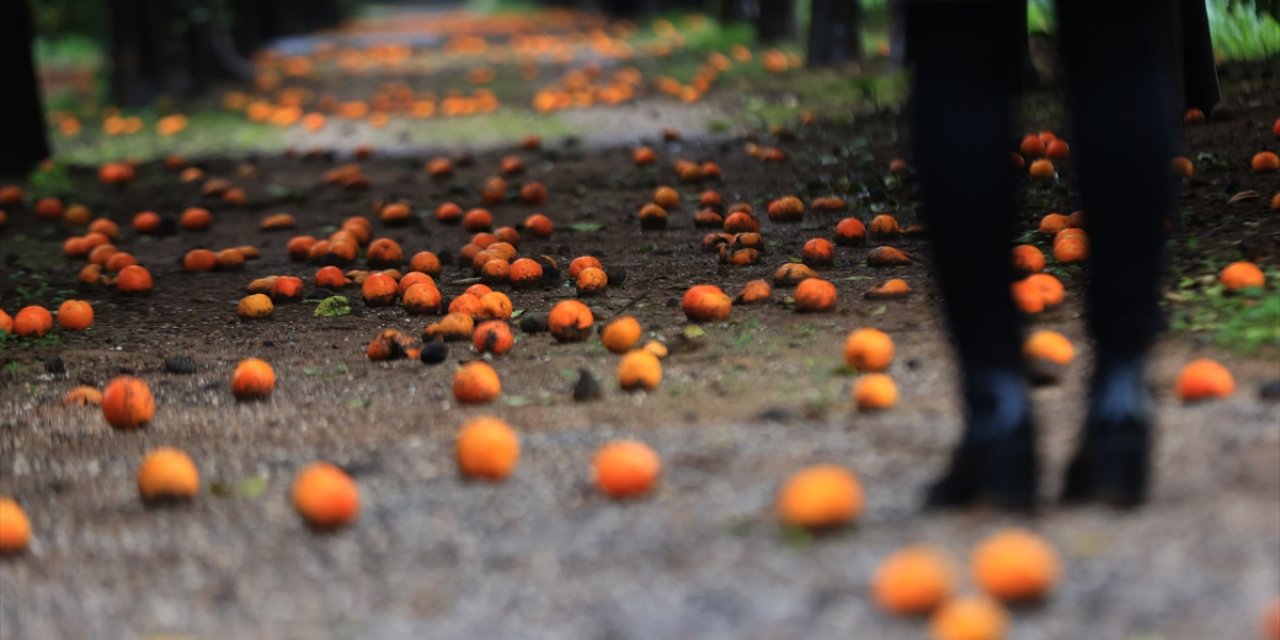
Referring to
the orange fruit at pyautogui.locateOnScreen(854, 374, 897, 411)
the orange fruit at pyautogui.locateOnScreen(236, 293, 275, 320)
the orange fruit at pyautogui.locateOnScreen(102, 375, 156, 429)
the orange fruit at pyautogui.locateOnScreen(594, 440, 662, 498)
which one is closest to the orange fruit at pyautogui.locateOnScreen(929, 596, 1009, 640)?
the orange fruit at pyautogui.locateOnScreen(594, 440, 662, 498)

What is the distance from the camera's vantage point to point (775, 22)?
16906 millimetres

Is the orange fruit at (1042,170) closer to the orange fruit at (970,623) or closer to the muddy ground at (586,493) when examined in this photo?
the muddy ground at (586,493)

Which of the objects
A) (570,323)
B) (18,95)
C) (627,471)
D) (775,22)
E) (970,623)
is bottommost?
(970,623)

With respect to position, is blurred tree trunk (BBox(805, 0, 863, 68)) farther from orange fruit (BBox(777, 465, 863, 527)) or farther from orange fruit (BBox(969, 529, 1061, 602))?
orange fruit (BBox(969, 529, 1061, 602))

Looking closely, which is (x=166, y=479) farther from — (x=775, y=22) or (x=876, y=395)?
(x=775, y=22)

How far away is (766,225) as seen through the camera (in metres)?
6.30

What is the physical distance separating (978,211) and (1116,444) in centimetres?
45

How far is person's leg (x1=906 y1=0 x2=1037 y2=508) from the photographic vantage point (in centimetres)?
255

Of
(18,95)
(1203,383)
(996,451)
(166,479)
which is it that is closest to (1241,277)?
(1203,383)

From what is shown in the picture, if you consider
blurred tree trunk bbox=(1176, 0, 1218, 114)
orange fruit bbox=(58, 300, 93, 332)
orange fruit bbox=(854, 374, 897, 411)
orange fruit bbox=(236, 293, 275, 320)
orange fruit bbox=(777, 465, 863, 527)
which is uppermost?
blurred tree trunk bbox=(1176, 0, 1218, 114)

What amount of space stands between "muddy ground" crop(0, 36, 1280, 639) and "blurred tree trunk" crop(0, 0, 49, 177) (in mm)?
5939

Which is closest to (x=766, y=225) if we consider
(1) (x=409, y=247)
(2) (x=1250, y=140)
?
(1) (x=409, y=247)

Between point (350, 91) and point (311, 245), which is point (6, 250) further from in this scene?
point (350, 91)

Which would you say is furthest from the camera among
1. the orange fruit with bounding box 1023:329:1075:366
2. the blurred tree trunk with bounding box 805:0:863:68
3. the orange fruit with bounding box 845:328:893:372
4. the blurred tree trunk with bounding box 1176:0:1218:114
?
the blurred tree trunk with bounding box 805:0:863:68
